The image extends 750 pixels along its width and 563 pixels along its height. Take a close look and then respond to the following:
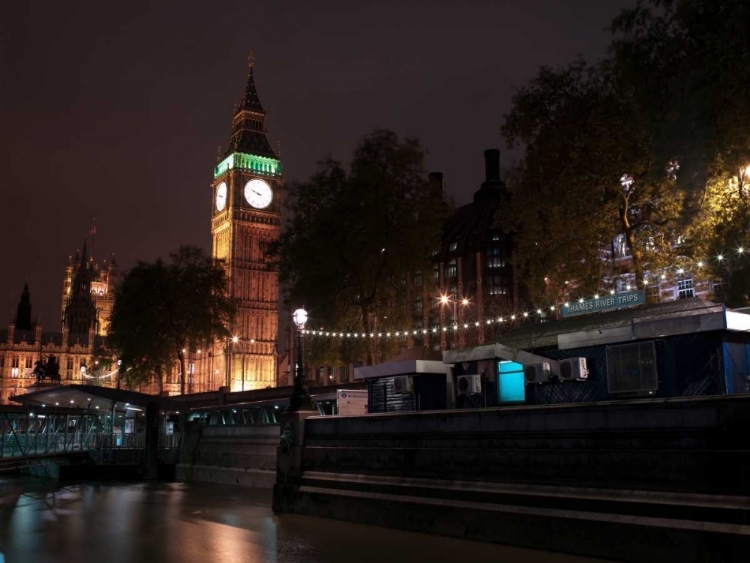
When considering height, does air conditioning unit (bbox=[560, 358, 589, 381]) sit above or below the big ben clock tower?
below

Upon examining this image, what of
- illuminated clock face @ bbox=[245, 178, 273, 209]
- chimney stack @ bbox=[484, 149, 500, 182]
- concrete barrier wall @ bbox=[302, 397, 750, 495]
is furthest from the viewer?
illuminated clock face @ bbox=[245, 178, 273, 209]

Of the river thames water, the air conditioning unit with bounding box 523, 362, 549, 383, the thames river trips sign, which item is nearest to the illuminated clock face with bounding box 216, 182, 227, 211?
the river thames water

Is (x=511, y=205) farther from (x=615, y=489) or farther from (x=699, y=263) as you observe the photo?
(x=615, y=489)

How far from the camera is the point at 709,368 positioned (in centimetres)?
2005

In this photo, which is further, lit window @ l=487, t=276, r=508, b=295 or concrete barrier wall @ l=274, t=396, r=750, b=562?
lit window @ l=487, t=276, r=508, b=295

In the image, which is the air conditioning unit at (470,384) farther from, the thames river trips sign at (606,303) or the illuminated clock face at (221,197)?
the illuminated clock face at (221,197)

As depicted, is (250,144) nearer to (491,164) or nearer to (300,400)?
(491,164)

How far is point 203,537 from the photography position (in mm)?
21578

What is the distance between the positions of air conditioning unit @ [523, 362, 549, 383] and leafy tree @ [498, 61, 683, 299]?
11491mm

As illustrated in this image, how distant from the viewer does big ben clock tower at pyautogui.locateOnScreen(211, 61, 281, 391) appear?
138 metres

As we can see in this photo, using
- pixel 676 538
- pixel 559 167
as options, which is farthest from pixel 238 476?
pixel 676 538

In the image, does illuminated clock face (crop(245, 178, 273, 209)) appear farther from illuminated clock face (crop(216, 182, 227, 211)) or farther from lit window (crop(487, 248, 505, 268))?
lit window (crop(487, 248, 505, 268))

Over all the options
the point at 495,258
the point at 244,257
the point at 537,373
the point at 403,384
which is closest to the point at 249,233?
the point at 244,257

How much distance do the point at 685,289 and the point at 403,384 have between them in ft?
97.4
